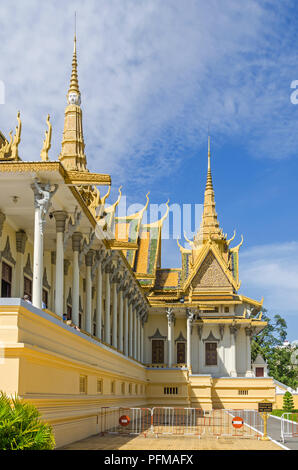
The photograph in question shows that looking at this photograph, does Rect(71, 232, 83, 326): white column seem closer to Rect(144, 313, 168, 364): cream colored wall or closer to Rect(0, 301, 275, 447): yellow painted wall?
Rect(0, 301, 275, 447): yellow painted wall

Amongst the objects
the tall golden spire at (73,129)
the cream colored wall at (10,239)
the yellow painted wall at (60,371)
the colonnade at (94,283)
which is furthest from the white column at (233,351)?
the cream colored wall at (10,239)

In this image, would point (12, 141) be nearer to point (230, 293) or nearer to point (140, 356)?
point (140, 356)

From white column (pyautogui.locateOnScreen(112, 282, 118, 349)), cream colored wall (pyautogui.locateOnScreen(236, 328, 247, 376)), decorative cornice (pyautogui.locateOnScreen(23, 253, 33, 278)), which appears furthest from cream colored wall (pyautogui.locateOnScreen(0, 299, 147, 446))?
cream colored wall (pyautogui.locateOnScreen(236, 328, 247, 376))

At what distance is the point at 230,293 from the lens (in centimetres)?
4006

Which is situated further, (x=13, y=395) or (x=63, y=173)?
(x=63, y=173)

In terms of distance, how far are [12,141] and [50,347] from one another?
4405 mm

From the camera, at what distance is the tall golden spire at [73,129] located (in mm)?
32625

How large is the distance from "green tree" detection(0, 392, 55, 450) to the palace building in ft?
6.36

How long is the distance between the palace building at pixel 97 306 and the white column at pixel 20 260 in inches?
1.6

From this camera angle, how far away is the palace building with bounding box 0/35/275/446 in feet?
41.4

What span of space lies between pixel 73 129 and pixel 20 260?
53.9 feet

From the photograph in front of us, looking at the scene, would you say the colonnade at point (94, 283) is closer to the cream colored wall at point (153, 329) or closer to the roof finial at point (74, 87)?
the cream colored wall at point (153, 329)
